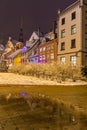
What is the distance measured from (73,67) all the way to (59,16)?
23.6 metres

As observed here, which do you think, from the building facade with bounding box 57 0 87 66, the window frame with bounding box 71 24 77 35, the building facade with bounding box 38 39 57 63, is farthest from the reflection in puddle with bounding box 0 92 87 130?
the building facade with bounding box 38 39 57 63

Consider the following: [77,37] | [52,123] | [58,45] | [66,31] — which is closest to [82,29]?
[77,37]

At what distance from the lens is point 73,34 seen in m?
46.8

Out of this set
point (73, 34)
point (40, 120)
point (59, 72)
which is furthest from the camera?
point (73, 34)

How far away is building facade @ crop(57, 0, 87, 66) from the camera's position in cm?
4450

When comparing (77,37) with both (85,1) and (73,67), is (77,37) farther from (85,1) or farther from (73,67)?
(73,67)

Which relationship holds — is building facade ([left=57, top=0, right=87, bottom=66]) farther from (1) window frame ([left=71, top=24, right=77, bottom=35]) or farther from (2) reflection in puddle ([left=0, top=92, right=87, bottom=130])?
(2) reflection in puddle ([left=0, top=92, right=87, bottom=130])

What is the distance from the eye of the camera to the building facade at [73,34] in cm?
4450

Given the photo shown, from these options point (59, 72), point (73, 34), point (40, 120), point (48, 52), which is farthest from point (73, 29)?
point (40, 120)

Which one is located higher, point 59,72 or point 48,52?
point 48,52

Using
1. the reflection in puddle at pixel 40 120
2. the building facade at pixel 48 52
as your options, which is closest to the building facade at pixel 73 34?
the building facade at pixel 48 52

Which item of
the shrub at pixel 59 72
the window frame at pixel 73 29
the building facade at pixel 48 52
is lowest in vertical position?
the shrub at pixel 59 72

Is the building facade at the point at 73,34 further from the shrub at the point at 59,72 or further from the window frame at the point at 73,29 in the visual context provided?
the shrub at the point at 59,72

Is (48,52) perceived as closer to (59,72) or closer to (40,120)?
(59,72)
